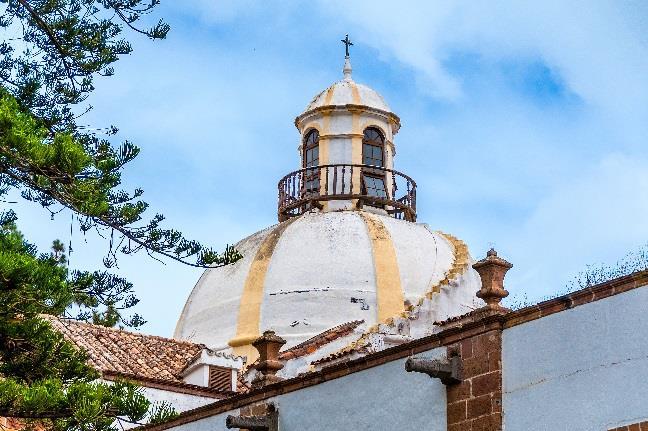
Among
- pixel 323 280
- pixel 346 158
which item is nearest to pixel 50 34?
pixel 323 280

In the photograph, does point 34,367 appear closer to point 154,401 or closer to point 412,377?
point 412,377

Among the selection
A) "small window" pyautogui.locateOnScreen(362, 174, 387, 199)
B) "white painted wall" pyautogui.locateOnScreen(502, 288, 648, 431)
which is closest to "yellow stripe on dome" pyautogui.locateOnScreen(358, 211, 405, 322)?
"small window" pyautogui.locateOnScreen(362, 174, 387, 199)

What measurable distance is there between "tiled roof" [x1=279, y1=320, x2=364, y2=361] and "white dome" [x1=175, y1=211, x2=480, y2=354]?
0.91m

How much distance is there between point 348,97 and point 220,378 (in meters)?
8.49

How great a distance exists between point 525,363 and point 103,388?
16.3 feet

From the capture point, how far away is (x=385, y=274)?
25.3 metres

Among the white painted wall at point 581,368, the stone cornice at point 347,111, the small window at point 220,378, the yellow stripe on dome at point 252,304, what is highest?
the stone cornice at point 347,111

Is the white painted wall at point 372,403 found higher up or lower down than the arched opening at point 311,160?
lower down

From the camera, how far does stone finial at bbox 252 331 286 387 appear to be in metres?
17.2

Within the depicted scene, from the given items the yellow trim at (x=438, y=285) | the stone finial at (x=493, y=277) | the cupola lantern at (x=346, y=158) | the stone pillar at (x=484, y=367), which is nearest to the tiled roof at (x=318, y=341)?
the yellow trim at (x=438, y=285)

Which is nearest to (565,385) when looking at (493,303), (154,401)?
(493,303)

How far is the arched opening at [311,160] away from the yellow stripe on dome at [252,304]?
8.19 feet

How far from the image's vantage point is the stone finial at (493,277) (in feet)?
46.5

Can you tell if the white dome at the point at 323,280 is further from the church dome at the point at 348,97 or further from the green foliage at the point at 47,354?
the green foliage at the point at 47,354
